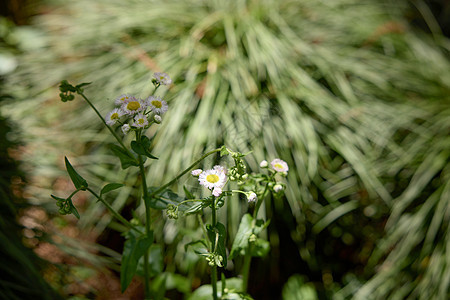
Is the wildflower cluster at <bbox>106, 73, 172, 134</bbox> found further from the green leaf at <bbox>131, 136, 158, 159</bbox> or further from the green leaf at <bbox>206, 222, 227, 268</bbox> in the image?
the green leaf at <bbox>206, 222, 227, 268</bbox>

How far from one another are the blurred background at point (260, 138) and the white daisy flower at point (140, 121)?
1.23ft

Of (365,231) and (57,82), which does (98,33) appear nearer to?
(57,82)

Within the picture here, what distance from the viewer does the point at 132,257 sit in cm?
66

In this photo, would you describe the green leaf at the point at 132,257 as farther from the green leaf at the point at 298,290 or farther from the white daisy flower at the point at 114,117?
the green leaf at the point at 298,290

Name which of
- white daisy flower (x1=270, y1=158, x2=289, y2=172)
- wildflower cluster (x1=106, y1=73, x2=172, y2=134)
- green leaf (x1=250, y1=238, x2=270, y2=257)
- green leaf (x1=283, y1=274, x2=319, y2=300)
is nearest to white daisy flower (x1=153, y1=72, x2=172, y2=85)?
wildflower cluster (x1=106, y1=73, x2=172, y2=134)

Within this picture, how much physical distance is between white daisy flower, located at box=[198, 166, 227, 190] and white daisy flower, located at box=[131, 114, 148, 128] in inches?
4.7

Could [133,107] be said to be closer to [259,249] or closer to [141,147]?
Result: [141,147]

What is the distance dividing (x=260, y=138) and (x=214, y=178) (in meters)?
0.53

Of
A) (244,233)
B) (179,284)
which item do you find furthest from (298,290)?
(244,233)

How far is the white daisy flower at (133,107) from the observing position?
62 cm

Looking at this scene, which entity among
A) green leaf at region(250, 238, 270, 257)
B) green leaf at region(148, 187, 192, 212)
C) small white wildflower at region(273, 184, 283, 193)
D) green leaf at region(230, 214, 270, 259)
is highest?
green leaf at region(148, 187, 192, 212)

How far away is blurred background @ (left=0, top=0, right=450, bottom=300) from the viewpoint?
1.08 m

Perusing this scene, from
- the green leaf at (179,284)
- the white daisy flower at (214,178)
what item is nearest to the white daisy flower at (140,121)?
the white daisy flower at (214,178)

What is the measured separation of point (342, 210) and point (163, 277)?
0.58 meters
